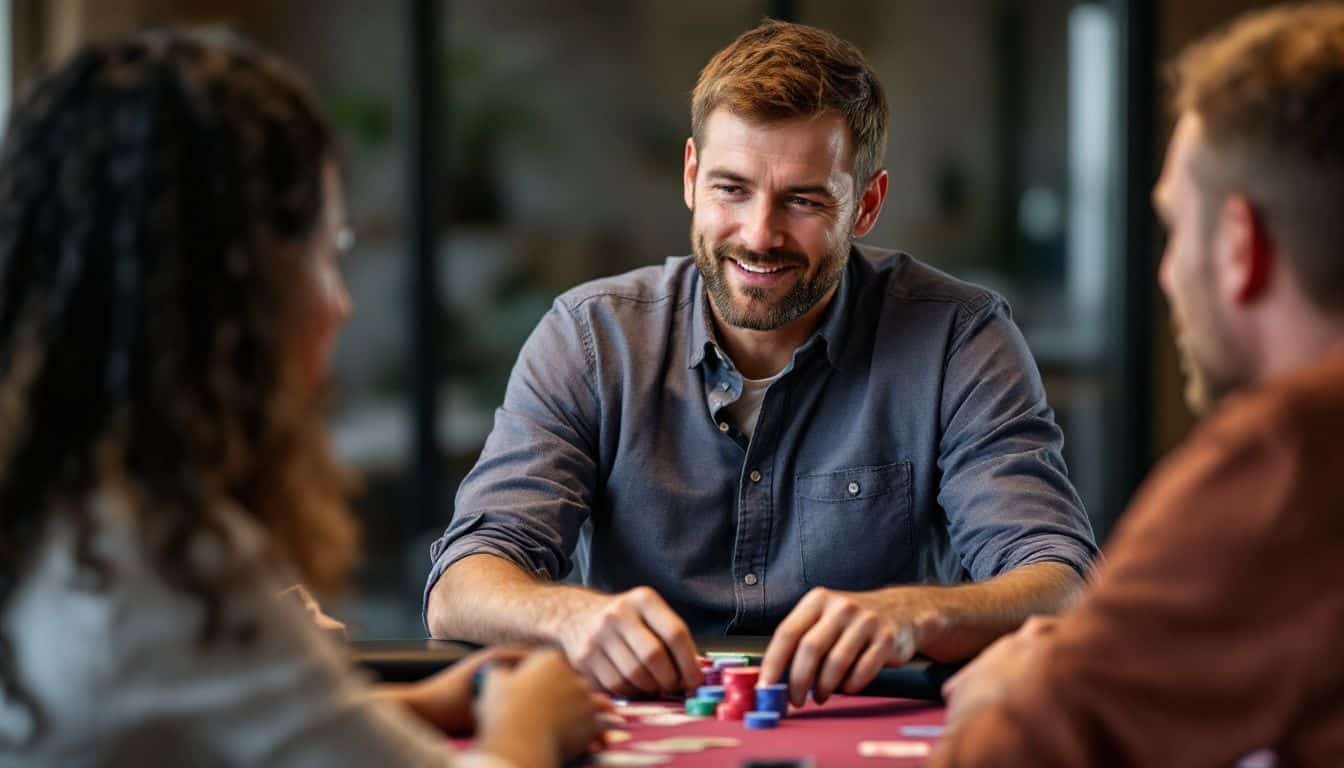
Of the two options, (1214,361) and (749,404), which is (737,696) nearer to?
(1214,361)

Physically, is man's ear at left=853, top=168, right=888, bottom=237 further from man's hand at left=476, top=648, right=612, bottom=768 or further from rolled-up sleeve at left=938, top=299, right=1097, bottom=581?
man's hand at left=476, top=648, right=612, bottom=768

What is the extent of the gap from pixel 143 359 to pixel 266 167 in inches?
7.6

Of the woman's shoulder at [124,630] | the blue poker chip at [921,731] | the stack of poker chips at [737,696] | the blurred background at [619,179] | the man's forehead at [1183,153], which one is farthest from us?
the blurred background at [619,179]

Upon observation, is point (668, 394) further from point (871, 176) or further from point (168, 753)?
point (168, 753)

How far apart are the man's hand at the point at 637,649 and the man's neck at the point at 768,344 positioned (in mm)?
813

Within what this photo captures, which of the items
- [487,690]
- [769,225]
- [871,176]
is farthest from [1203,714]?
[871,176]

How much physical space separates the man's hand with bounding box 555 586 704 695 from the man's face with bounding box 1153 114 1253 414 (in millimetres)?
745

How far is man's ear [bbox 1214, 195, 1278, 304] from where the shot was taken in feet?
4.53

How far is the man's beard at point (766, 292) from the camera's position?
8.89 feet

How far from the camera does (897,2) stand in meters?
5.40

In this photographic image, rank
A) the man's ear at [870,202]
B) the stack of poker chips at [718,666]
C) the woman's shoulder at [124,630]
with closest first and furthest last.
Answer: the woman's shoulder at [124,630] → the stack of poker chips at [718,666] → the man's ear at [870,202]

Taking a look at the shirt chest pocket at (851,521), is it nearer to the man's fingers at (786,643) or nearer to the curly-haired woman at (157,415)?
the man's fingers at (786,643)

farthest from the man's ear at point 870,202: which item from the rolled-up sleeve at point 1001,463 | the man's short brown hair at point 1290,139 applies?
the man's short brown hair at point 1290,139

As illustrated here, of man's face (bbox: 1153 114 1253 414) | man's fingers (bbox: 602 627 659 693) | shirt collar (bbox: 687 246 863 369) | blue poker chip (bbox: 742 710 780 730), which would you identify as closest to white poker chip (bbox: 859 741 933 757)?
blue poker chip (bbox: 742 710 780 730)
